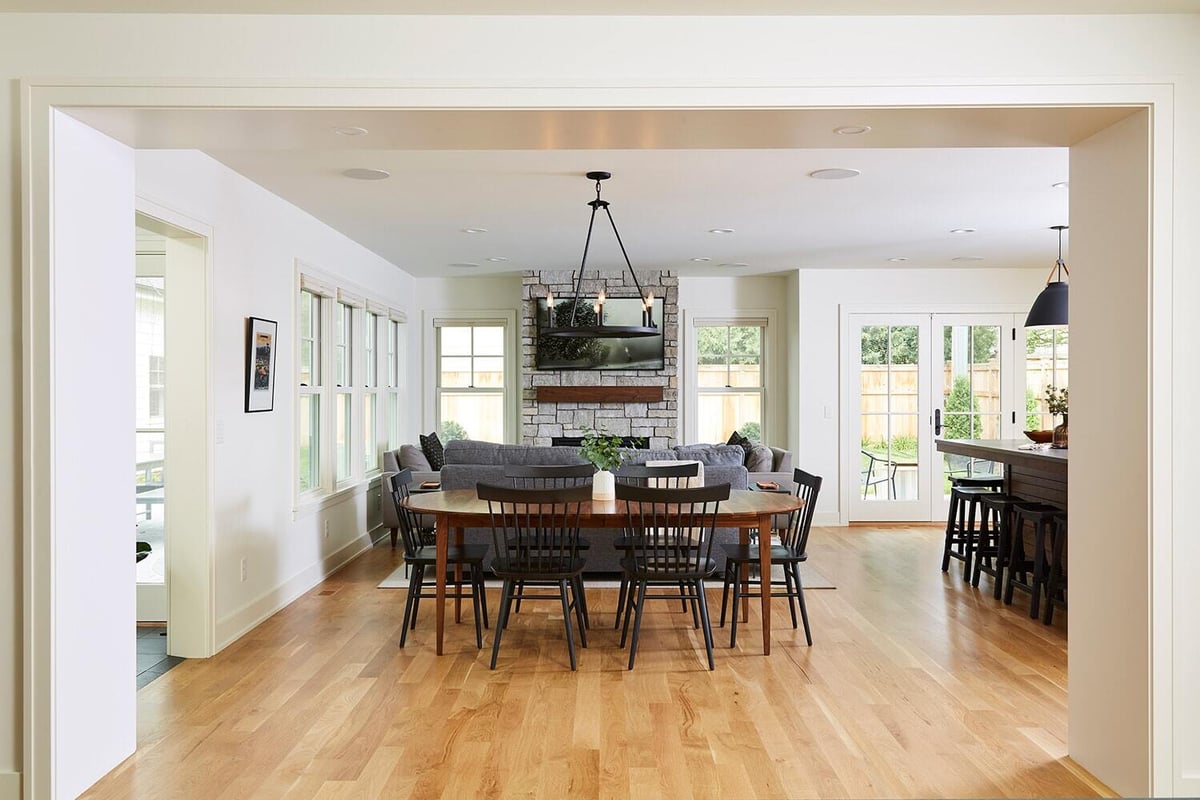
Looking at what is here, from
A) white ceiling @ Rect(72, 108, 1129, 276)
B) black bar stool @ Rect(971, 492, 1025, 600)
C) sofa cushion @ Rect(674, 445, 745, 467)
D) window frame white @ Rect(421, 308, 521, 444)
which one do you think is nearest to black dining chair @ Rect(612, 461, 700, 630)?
sofa cushion @ Rect(674, 445, 745, 467)

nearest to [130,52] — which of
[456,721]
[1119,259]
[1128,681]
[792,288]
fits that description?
[456,721]

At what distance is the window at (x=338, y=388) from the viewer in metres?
6.17

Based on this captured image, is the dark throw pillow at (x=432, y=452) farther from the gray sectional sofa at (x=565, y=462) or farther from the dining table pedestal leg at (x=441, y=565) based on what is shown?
the dining table pedestal leg at (x=441, y=565)

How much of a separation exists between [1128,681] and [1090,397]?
0.92 meters

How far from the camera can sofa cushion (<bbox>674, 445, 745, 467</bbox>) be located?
245 inches

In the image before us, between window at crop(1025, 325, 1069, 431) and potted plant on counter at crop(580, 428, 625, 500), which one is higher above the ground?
window at crop(1025, 325, 1069, 431)

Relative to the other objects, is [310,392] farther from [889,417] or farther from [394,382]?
[889,417]

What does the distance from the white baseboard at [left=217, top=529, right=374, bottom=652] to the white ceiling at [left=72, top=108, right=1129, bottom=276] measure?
2364 mm

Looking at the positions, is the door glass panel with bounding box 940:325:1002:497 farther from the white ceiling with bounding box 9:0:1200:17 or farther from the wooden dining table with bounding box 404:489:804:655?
the white ceiling with bounding box 9:0:1200:17

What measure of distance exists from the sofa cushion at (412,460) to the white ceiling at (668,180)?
1678 millimetres

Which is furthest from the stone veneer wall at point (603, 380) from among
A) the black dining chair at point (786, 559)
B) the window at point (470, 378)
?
the black dining chair at point (786, 559)

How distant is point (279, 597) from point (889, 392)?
5.96 meters

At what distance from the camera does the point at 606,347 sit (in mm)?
8938

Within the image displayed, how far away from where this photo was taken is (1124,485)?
285 centimetres
